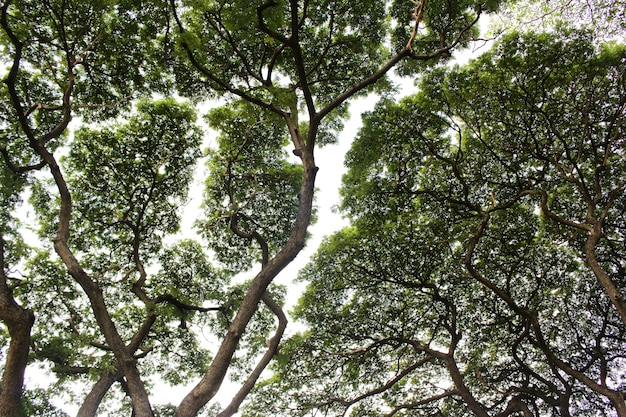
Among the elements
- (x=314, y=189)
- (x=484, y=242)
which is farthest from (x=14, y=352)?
(x=484, y=242)

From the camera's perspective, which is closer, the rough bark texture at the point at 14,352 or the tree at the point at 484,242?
the rough bark texture at the point at 14,352

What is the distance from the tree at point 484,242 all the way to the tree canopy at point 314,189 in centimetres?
6

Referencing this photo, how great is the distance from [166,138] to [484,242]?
903 cm

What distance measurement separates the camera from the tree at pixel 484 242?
8.29 meters

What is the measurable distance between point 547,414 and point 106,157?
16184 mm

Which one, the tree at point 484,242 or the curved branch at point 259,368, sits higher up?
the tree at point 484,242

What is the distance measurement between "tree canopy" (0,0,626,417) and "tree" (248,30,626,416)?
63 mm

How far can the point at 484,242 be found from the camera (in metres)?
10.1

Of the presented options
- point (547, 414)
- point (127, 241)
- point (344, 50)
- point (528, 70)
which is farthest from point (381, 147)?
point (547, 414)

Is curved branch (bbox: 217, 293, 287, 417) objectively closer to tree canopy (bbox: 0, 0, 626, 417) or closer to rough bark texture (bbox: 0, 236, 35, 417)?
tree canopy (bbox: 0, 0, 626, 417)

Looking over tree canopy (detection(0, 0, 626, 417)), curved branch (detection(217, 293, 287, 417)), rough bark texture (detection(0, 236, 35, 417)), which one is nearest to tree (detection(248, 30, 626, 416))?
tree canopy (detection(0, 0, 626, 417))

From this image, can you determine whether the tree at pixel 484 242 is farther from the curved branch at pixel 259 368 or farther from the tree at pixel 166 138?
the curved branch at pixel 259 368

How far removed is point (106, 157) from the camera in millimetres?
9320

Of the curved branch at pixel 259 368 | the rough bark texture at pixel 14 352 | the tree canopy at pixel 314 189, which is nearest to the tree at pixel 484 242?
the tree canopy at pixel 314 189
